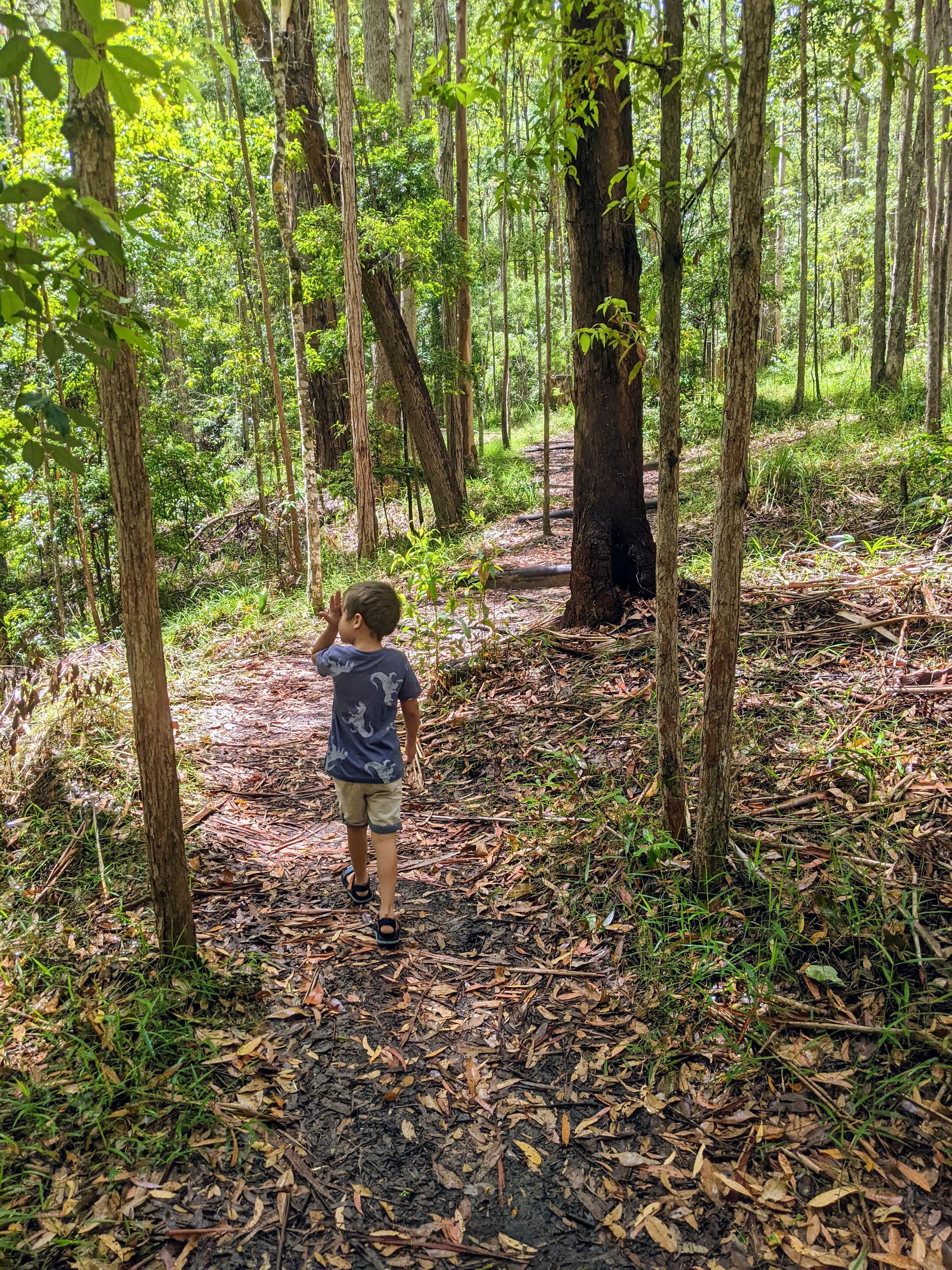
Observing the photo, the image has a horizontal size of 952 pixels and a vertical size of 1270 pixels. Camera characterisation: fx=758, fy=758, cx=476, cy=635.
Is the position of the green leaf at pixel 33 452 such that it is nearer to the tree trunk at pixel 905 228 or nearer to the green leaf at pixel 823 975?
the green leaf at pixel 823 975

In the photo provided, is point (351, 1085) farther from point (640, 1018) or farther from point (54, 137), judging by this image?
point (54, 137)

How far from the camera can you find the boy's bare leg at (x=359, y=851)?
3.42m

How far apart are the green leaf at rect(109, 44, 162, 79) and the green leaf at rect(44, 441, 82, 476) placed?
665mm

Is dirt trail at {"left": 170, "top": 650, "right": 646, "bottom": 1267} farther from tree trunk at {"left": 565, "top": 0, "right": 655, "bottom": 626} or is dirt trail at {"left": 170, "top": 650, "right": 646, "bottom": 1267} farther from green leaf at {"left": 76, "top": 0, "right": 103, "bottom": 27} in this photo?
green leaf at {"left": 76, "top": 0, "right": 103, "bottom": 27}

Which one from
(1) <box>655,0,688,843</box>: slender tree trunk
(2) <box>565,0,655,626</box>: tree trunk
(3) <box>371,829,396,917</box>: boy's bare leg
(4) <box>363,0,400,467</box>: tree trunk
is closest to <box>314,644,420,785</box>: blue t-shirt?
(3) <box>371,829,396,917</box>: boy's bare leg

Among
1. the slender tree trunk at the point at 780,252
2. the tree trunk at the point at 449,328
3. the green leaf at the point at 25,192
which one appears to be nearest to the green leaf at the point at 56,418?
the green leaf at the point at 25,192

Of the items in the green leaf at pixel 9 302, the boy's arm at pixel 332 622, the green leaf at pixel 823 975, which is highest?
the green leaf at pixel 9 302

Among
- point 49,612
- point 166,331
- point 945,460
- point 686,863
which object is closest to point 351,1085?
point 686,863

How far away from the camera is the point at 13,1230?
199cm

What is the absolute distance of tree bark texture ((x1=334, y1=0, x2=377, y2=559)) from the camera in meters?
7.99

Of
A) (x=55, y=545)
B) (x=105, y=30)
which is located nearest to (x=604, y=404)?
(x=105, y=30)

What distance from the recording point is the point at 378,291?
10102 millimetres

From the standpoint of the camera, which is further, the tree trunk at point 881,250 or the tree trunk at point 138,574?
the tree trunk at point 881,250

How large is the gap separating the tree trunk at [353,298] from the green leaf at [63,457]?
769 centimetres
